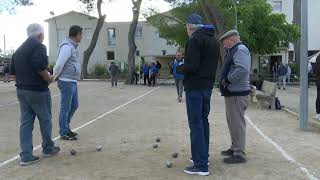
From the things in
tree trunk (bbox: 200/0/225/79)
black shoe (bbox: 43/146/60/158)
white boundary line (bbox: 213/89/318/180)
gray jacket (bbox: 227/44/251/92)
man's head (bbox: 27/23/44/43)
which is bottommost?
white boundary line (bbox: 213/89/318/180)

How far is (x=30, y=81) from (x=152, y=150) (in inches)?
90.3

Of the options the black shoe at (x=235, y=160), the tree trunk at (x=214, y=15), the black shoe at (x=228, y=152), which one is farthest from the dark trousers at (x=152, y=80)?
the black shoe at (x=235, y=160)

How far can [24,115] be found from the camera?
25.5 feet

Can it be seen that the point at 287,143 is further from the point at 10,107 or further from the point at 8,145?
the point at 10,107

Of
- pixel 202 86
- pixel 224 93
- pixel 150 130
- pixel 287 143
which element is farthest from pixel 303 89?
pixel 202 86

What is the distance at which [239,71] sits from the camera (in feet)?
24.4

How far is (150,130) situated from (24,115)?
3.99 m

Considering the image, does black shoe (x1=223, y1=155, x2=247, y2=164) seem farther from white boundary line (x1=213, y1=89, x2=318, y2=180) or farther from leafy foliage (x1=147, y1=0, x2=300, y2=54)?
leafy foliage (x1=147, y1=0, x2=300, y2=54)

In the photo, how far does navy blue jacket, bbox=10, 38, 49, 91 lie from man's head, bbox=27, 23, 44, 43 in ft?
0.27

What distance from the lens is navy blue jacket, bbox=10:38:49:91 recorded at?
7.62 metres

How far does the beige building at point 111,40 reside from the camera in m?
69.3

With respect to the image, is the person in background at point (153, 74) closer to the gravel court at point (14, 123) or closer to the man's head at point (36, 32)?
the gravel court at point (14, 123)

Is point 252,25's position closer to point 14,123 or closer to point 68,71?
point 14,123

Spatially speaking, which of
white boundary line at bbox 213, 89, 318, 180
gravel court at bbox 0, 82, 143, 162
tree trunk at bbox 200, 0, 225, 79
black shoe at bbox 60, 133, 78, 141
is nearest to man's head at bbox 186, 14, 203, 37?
white boundary line at bbox 213, 89, 318, 180
